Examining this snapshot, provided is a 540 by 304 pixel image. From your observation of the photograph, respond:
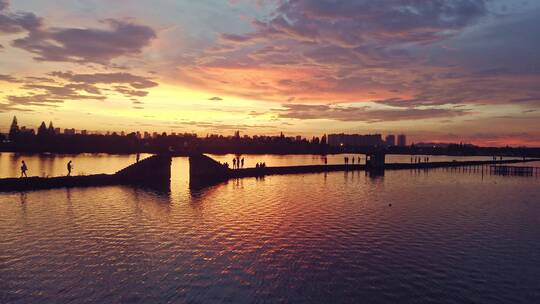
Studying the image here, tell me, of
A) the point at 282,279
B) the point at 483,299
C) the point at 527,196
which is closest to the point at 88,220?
the point at 282,279

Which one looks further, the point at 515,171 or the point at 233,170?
the point at 515,171

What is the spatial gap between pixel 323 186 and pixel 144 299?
151ft

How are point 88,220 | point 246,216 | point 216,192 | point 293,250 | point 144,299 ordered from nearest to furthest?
point 144,299 → point 293,250 → point 88,220 → point 246,216 → point 216,192

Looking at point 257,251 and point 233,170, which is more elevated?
point 233,170

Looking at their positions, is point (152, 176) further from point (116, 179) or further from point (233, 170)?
point (233, 170)

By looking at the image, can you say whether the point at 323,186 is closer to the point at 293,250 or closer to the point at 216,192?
the point at 216,192

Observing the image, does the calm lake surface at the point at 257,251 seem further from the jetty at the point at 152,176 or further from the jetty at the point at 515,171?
the jetty at the point at 515,171

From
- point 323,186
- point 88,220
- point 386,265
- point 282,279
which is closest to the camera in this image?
point 282,279

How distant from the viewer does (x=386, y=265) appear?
68.9 ft

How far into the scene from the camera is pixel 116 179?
2126 inches

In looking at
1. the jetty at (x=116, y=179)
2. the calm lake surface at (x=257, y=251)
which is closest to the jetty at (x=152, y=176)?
the jetty at (x=116, y=179)

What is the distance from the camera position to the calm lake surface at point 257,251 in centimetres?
1684

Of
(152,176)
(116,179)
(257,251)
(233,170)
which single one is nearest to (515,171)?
(233,170)

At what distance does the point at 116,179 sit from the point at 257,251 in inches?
1477
